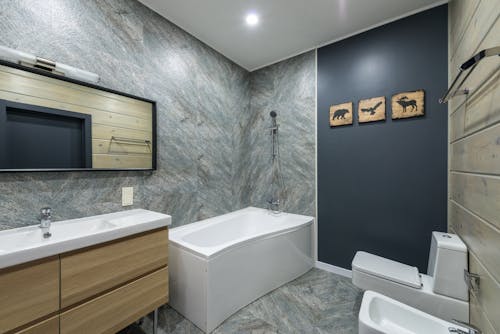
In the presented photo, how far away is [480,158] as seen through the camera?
1104mm

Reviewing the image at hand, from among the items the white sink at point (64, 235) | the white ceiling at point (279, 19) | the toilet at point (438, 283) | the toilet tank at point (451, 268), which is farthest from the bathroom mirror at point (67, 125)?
the toilet tank at point (451, 268)

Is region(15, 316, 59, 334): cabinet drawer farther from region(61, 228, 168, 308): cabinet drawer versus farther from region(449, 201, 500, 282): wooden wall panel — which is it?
region(449, 201, 500, 282): wooden wall panel

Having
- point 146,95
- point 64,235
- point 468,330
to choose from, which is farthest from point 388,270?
point 146,95

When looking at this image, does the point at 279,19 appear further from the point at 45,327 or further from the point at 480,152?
the point at 45,327

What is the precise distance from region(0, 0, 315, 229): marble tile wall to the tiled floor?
0.88m

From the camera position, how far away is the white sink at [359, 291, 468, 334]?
1073mm

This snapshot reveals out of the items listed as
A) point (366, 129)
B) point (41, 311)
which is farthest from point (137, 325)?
point (366, 129)

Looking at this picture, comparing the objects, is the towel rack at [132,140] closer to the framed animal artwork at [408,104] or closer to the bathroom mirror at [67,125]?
the bathroom mirror at [67,125]

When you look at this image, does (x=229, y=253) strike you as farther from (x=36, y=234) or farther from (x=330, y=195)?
(x=330, y=195)

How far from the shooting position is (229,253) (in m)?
1.66

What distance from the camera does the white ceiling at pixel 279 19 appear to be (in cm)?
184

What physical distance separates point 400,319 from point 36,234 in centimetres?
223

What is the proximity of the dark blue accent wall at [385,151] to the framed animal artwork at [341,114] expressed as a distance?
0.07 m

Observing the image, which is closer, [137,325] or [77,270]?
[77,270]
